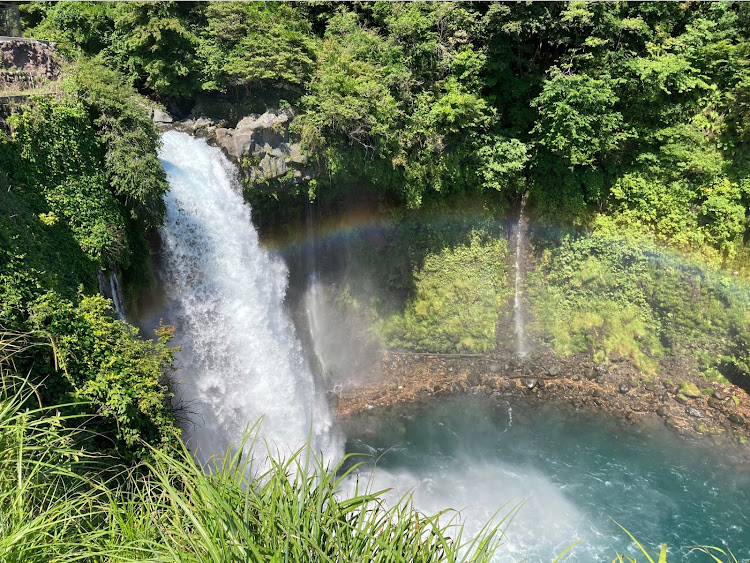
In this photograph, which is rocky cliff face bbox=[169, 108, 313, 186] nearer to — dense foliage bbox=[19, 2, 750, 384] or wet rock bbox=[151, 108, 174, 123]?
wet rock bbox=[151, 108, 174, 123]

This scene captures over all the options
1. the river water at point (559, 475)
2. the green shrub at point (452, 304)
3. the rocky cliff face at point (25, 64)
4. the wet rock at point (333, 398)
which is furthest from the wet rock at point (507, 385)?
the rocky cliff face at point (25, 64)

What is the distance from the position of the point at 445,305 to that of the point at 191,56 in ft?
37.1

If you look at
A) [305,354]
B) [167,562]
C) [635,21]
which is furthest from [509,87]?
[167,562]

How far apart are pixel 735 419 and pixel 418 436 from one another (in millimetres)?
9532

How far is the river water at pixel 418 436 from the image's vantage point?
12.3 metres

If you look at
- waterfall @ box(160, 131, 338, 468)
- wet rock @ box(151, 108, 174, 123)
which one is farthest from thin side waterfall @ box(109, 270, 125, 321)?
wet rock @ box(151, 108, 174, 123)

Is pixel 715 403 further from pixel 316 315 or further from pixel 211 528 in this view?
pixel 211 528

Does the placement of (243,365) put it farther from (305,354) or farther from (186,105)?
(186,105)

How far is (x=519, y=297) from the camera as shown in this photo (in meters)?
18.1

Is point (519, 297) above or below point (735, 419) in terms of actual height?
above

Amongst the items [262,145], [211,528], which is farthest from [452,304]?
[211,528]

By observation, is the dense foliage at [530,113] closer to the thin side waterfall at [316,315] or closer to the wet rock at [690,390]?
the wet rock at [690,390]

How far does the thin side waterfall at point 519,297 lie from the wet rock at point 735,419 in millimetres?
6184

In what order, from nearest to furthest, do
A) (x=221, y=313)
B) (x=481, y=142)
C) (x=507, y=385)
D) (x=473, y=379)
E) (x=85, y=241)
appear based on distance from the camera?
(x=85, y=241), (x=221, y=313), (x=481, y=142), (x=507, y=385), (x=473, y=379)
